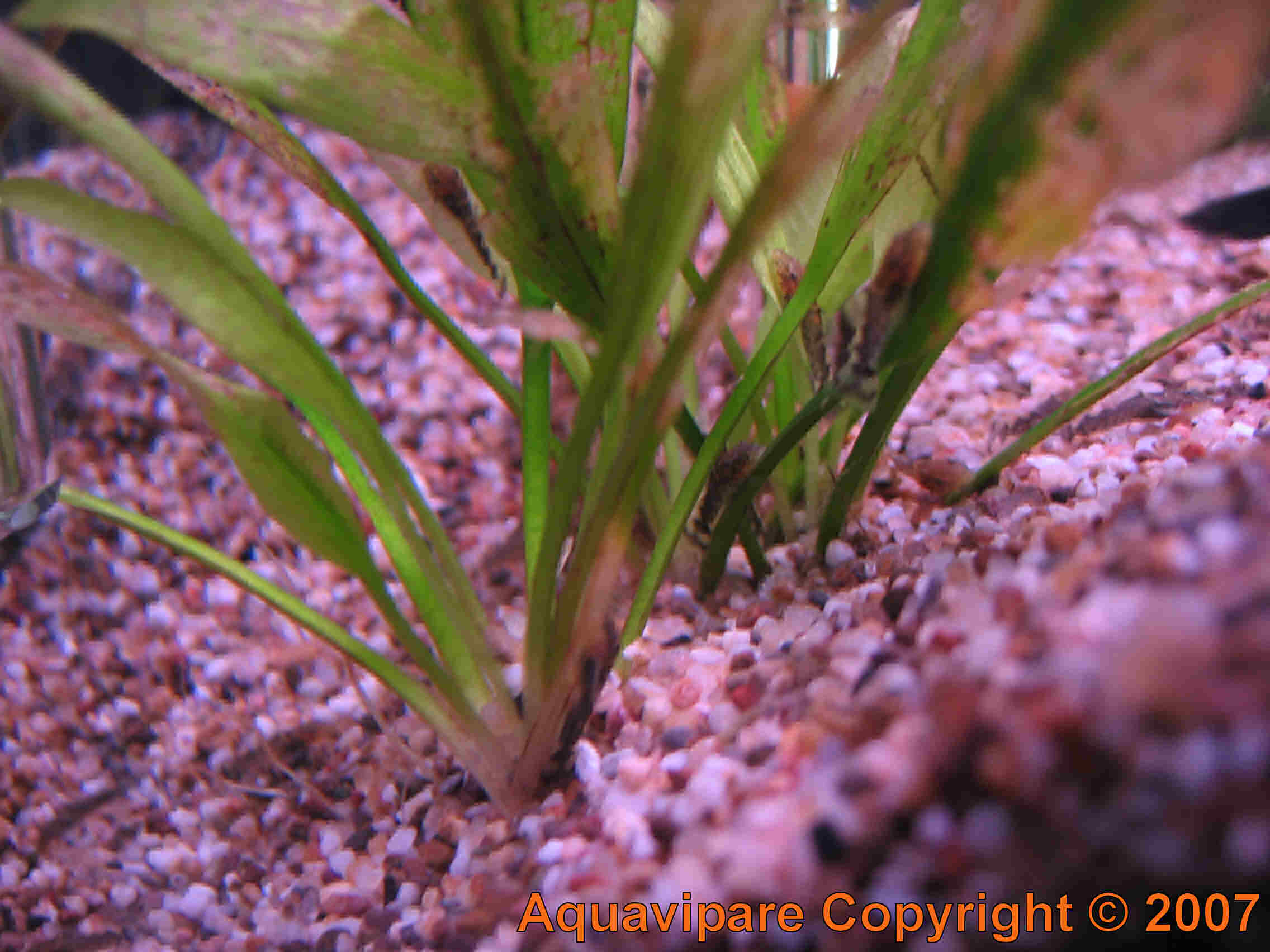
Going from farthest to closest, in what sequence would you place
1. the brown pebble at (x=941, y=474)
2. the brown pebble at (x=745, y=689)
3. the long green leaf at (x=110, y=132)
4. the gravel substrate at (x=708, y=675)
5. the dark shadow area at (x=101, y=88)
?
the dark shadow area at (x=101, y=88) → the brown pebble at (x=941, y=474) → the brown pebble at (x=745, y=689) → the long green leaf at (x=110, y=132) → the gravel substrate at (x=708, y=675)

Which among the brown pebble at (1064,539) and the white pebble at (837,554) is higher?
the white pebble at (837,554)

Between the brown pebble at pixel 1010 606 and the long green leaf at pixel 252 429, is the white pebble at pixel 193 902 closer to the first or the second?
the long green leaf at pixel 252 429

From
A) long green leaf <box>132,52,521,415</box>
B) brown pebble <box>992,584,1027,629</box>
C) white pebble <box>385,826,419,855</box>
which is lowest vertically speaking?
brown pebble <box>992,584,1027,629</box>

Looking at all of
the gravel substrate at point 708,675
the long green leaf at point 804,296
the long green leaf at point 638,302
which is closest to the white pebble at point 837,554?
the gravel substrate at point 708,675

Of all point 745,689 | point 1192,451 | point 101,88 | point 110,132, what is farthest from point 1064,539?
point 101,88

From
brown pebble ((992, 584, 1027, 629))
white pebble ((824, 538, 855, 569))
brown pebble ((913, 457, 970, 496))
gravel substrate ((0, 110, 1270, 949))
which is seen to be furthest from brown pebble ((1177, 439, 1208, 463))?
brown pebble ((992, 584, 1027, 629))

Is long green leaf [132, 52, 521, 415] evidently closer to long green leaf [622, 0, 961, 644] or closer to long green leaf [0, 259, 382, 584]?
long green leaf [0, 259, 382, 584]

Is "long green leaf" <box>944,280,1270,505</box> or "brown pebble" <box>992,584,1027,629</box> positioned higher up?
"long green leaf" <box>944,280,1270,505</box>

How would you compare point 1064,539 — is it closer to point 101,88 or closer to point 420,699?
point 420,699

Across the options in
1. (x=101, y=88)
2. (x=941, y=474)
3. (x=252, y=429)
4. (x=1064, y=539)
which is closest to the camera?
(x=1064, y=539)
